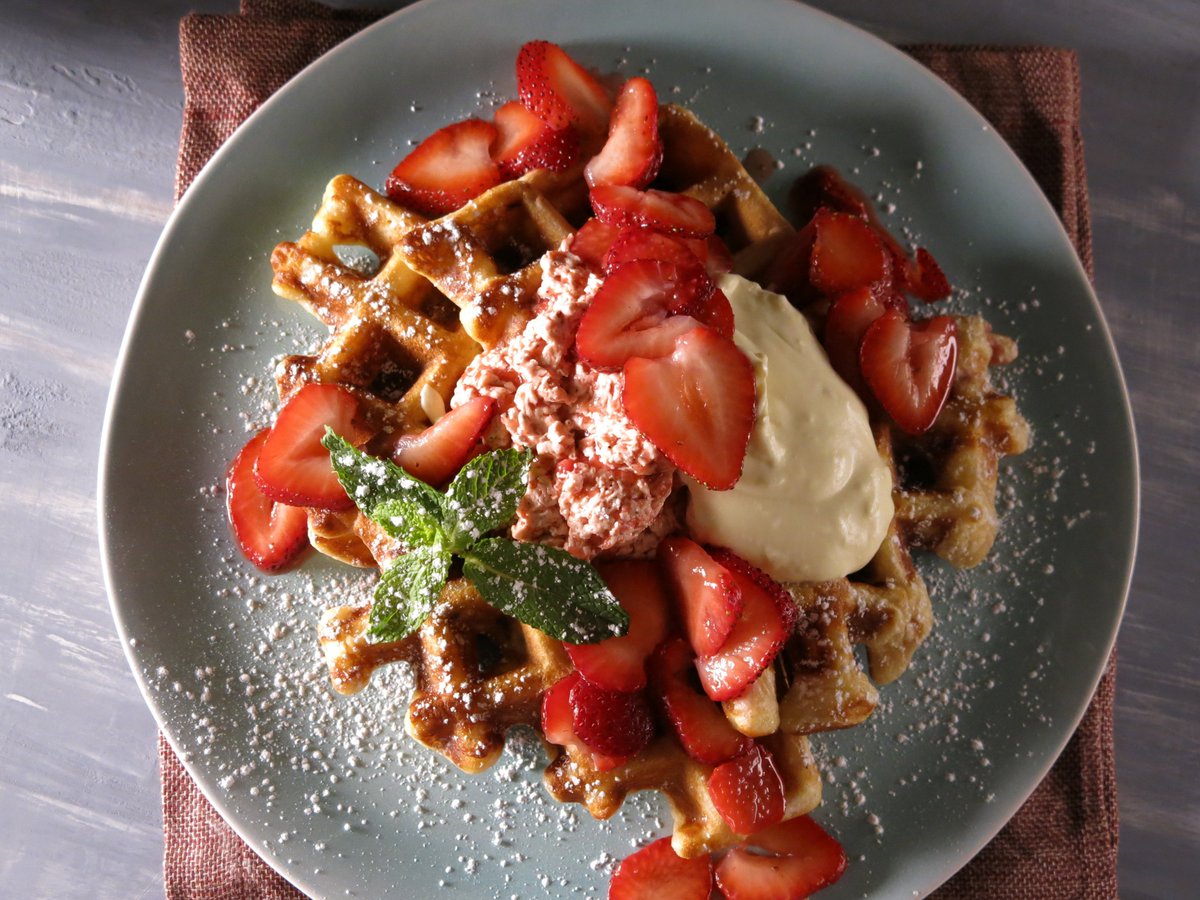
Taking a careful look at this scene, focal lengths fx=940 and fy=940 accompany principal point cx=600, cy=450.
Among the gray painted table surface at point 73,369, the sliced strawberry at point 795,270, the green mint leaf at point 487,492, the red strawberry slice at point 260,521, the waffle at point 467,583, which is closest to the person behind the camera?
the green mint leaf at point 487,492

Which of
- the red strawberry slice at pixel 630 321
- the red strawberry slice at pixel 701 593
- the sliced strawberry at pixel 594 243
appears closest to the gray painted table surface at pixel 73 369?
the sliced strawberry at pixel 594 243

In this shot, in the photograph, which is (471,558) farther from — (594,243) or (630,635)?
(594,243)

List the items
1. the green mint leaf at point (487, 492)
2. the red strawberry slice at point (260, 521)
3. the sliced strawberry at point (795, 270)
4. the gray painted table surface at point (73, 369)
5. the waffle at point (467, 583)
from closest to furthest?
the green mint leaf at point (487, 492), the waffle at point (467, 583), the sliced strawberry at point (795, 270), the red strawberry slice at point (260, 521), the gray painted table surface at point (73, 369)

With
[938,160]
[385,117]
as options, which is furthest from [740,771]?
[385,117]

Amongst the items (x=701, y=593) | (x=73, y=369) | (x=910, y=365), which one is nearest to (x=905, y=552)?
(x=910, y=365)

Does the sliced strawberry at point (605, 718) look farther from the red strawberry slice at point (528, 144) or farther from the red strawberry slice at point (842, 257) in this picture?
the red strawberry slice at point (528, 144)

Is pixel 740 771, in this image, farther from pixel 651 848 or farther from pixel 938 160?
pixel 938 160

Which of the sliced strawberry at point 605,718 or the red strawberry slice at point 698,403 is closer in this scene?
the red strawberry slice at point 698,403

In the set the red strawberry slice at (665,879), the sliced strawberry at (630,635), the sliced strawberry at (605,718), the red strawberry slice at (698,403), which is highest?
the red strawberry slice at (698,403)
